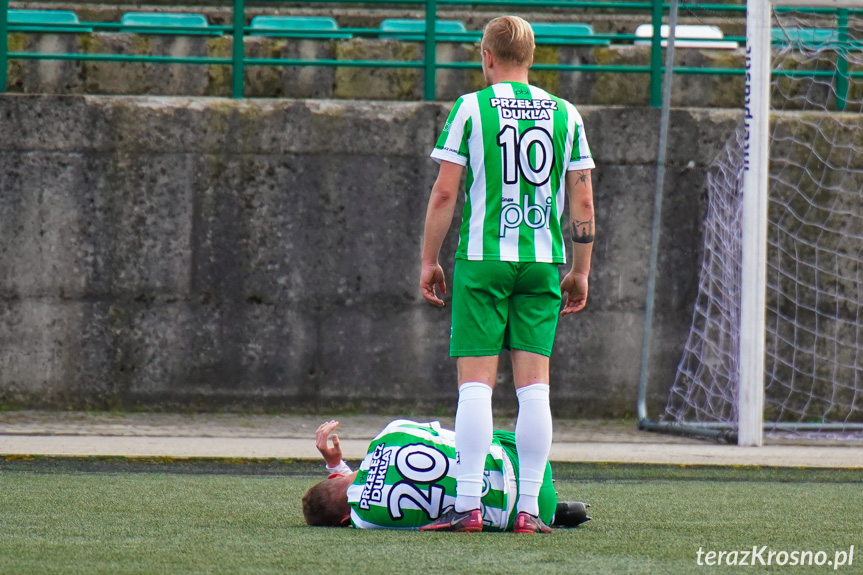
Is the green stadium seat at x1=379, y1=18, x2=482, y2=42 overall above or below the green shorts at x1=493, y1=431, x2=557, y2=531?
above

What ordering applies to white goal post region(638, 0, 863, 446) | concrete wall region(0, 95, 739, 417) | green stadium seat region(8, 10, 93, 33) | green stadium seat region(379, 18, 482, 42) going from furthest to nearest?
green stadium seat region(8, 10, 93, 33) → green stadium seat region(379, 18, 482, 42) → white goal post region(638, 0, 863, 446) → concrete wall region(0, 95, 739, 417)

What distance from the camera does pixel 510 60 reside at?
3.69m

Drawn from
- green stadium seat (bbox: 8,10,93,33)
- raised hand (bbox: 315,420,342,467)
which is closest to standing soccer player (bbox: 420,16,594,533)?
raised hand (bbox: 315,420,342,467)

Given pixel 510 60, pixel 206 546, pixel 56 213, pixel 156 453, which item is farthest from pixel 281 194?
pixel 206 546

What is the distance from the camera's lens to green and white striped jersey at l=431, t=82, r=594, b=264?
11.8ft

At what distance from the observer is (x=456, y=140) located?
3631 millimetres

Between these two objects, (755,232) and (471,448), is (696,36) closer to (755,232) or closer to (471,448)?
(755,232)

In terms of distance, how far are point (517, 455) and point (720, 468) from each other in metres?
2.45

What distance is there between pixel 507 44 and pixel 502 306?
2.70ft

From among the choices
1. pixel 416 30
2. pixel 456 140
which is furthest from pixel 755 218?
pixel 416 30

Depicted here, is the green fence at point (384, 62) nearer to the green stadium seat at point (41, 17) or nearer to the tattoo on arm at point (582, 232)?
the green stadium seat at point (41, 17)

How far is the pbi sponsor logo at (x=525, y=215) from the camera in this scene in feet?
11.8

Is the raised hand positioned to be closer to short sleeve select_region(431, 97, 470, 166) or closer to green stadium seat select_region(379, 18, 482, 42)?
short sleeve select_region(431, 97, 470, 166)

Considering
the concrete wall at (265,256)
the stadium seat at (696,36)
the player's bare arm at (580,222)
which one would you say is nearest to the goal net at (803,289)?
the concrete wall at (265,256)
